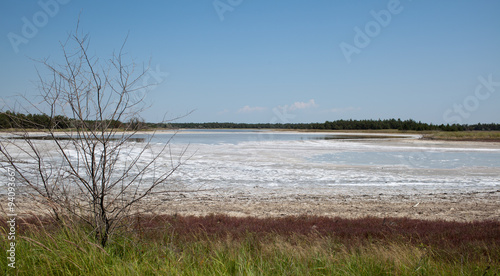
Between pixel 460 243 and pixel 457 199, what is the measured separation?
7.05m

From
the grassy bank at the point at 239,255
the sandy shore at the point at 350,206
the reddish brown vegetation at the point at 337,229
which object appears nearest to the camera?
the grassy bank at the point at 239,255

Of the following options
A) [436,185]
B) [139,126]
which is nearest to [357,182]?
[436,185]

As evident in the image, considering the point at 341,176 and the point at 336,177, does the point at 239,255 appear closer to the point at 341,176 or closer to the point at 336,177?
the point at 336,177

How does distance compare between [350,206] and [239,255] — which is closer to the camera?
[239,255]

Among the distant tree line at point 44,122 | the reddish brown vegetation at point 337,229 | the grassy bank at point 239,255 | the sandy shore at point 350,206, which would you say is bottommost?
the sandy shore at point 350,206

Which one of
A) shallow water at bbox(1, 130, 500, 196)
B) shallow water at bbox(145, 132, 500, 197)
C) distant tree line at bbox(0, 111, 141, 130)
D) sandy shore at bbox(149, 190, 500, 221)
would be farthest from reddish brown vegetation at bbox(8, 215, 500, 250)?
shallow water at bbox(145, 132, 500, 197)

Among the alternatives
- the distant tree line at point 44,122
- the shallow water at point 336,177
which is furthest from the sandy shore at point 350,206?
the distant tree line at point 44,122

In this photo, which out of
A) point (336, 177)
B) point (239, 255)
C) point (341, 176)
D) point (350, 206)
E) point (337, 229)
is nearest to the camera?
point (239, 255)

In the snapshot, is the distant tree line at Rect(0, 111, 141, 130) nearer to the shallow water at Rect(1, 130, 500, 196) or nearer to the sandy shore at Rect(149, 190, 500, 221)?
the sandy shore at Rect(149, 190, 500, 221)

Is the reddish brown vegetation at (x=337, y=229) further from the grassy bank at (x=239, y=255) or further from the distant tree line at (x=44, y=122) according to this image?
the distant tree line at (x=44, y=122)

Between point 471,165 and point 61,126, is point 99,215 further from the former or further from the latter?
point 471,165

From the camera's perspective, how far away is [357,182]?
16875mm

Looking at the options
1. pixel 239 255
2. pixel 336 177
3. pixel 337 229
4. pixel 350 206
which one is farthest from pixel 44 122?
pixel 336 177

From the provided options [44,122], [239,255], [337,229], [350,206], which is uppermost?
[44,122]
